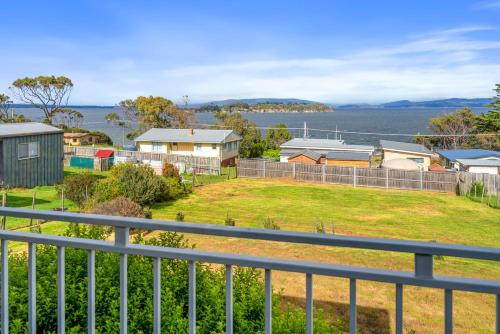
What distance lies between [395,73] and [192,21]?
37.5 meters

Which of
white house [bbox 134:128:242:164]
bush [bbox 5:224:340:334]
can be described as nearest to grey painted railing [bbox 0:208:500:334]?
bush [bbox 5:224:340:334]

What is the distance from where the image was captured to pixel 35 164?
22.9m

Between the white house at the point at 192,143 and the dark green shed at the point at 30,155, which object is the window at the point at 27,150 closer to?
the dark green shed at the point at 30,155

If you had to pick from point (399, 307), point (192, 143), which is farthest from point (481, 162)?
point (399, 307)

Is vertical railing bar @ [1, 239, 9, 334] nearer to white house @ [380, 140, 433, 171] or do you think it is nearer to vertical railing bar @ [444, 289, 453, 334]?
vertical railing bar @ [444, 289, 453, 334]

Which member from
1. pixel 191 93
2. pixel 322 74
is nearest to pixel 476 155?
pixel 322 74

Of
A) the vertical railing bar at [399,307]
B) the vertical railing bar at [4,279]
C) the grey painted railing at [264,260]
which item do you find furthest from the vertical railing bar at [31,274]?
the vertical railing bar at [399,307]

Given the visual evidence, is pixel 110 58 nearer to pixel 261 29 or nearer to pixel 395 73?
pixel 261 29

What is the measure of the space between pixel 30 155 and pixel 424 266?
24134 millimetres

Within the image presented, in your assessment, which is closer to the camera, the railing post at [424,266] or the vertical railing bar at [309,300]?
the railing post at [424,266]

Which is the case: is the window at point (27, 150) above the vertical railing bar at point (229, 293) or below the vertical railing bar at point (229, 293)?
above

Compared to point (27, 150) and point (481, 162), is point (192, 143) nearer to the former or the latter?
point (27, 150)

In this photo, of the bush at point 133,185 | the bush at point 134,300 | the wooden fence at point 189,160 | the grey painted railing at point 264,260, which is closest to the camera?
the grey painted railing at point 264,260

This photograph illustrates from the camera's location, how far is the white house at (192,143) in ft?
121
